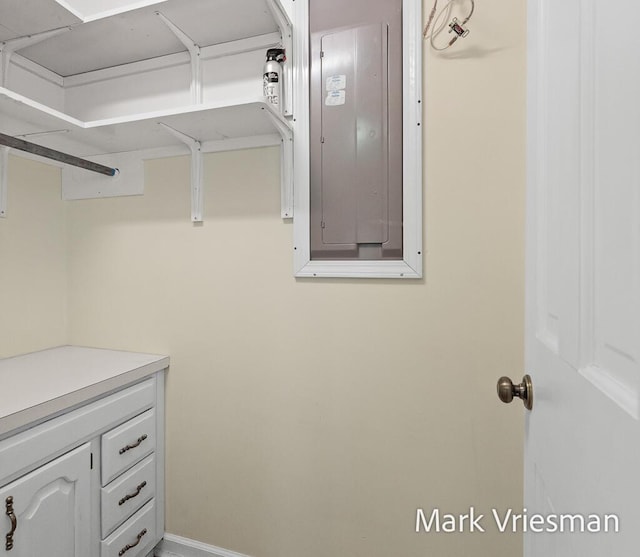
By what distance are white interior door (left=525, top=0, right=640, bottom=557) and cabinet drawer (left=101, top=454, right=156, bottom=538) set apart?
1279 millimetres

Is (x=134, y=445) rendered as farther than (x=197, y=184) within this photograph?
No

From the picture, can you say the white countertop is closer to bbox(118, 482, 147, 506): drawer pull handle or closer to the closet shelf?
bbox(118, 482, 147, 506): drawer pull handle

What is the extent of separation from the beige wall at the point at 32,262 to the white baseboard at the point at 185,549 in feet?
3.30

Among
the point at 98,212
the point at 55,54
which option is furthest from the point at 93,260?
the point at 55,54

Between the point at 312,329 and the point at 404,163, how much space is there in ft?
2.17

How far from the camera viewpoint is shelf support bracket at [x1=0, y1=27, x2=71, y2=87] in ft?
4.06

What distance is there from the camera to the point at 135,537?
132 centimetres

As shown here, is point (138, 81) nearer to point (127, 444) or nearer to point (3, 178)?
point (3, 178)

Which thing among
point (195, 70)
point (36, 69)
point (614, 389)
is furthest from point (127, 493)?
point (36, 69)

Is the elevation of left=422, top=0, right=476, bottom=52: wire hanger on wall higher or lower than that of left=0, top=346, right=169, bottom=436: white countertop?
higher

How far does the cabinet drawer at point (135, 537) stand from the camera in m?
1.21

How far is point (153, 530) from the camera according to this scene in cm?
141

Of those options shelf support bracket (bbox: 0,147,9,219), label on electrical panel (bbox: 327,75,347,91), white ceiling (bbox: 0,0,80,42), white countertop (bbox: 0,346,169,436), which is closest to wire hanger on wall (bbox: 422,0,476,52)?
label on electrical panel (bbox: 327,75,347,91)

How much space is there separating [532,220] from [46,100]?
1956mm
